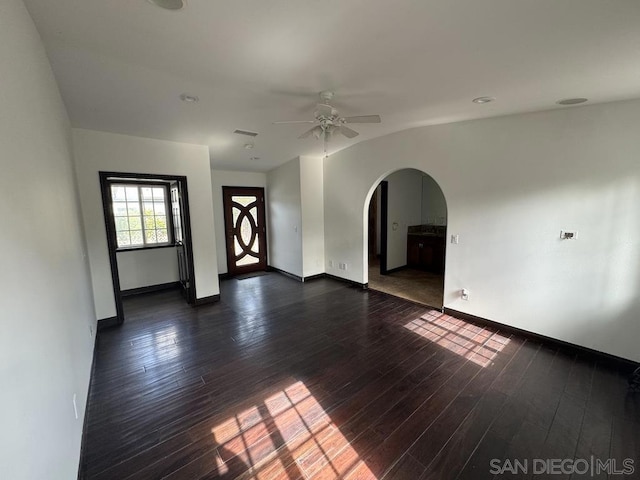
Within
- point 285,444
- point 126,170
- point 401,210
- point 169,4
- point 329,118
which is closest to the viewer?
point 169,4

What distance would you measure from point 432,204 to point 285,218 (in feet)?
12.1

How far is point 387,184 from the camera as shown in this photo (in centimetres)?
584

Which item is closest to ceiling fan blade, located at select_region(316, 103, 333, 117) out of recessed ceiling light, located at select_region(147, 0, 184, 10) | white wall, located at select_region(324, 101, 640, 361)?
recessed ceiling light, located at select_region(147, 0, 184, 10)

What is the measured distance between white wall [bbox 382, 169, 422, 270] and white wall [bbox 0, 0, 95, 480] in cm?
533

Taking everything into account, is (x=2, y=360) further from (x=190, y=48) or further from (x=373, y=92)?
(x=373, y=92)

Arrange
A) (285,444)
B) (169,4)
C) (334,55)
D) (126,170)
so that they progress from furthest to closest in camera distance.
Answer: (126,170) < (334,55) < (285,444) < (169,4)

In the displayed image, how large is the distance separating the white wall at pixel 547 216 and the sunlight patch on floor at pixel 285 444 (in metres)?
2.80

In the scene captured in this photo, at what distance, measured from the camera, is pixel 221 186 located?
6.12 metres

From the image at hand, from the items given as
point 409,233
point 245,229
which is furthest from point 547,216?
point 245,229

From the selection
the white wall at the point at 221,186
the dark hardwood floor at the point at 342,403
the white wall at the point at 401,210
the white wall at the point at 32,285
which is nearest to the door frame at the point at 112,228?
the dark hardwood floor at the point at 342,403

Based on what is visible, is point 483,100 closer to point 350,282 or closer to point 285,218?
point 350,282

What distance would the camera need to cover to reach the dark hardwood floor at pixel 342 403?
5.90 feet

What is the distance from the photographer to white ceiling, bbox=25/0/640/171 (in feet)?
5.22

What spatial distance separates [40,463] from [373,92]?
344 centimetres
